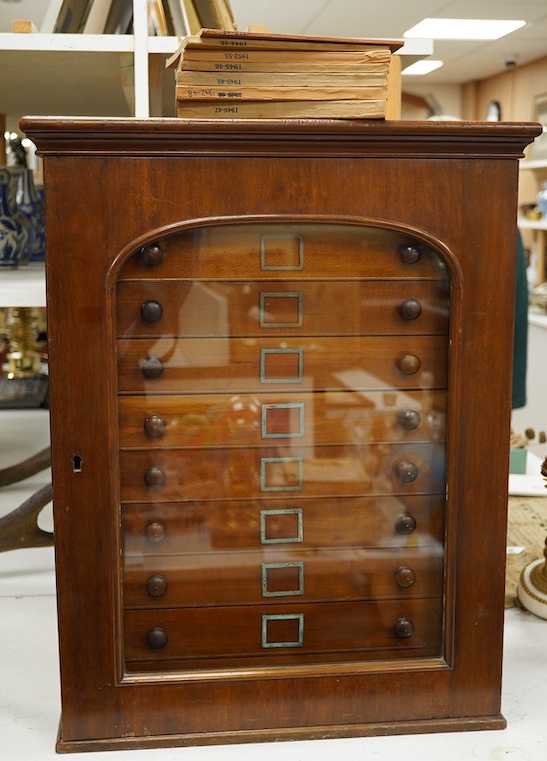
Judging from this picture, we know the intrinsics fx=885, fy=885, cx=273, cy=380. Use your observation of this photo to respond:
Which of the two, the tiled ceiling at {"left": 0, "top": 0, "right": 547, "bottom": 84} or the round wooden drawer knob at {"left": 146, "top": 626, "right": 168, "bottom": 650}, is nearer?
the round wooden drawer knob at {"left": 146, "top": 626, "right": 168, "bottom": 650}

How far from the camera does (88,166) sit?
111 centimetres

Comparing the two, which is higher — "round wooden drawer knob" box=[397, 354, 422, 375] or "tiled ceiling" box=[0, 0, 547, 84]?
"tiled ceiling" box=[0, 0, 547, 84]

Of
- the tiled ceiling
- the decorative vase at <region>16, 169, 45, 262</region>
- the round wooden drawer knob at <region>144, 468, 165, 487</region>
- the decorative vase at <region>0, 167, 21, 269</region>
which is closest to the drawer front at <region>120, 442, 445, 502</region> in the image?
the round wooden drawer knob at <region>144, 468, 165, 487</region>

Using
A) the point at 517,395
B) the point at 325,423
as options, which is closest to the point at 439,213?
the point at 325,423

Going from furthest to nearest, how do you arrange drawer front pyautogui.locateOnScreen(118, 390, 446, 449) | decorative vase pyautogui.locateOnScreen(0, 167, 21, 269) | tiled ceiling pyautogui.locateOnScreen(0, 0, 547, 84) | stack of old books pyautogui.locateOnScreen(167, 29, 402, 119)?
tiled ceiling pyautogui.locateOnScreen(0, 0, 547, 84) < decorative vase pyautogui.locateOnScreen(0, 167, 21, 269) < drawer front pyautogui.locateOnScreen(118, 390, 446, 449) < stack of old books pyautogui.locateOnScreen(167, 29, 402, 119)

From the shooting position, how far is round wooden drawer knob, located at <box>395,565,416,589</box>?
1.27 metres

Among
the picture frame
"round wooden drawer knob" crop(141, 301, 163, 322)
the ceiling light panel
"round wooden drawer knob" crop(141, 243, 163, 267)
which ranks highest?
the ceiling light panel

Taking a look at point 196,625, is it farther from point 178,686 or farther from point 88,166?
point 88,166

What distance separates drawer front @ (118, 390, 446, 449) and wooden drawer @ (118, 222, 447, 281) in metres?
0.17

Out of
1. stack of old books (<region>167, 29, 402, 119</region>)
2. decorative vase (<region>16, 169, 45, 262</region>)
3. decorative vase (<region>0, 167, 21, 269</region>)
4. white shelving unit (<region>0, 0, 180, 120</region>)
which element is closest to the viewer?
stack of old books (<region>167, 29, 402, 119</region>)

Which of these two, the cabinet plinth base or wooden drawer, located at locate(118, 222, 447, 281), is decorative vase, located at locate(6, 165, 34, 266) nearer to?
wooden drawer, located at locate(118, 222, 447, 281)

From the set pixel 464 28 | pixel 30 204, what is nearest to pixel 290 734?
pixel 30 204

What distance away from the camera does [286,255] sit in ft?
3.90

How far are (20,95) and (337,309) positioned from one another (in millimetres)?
1430
